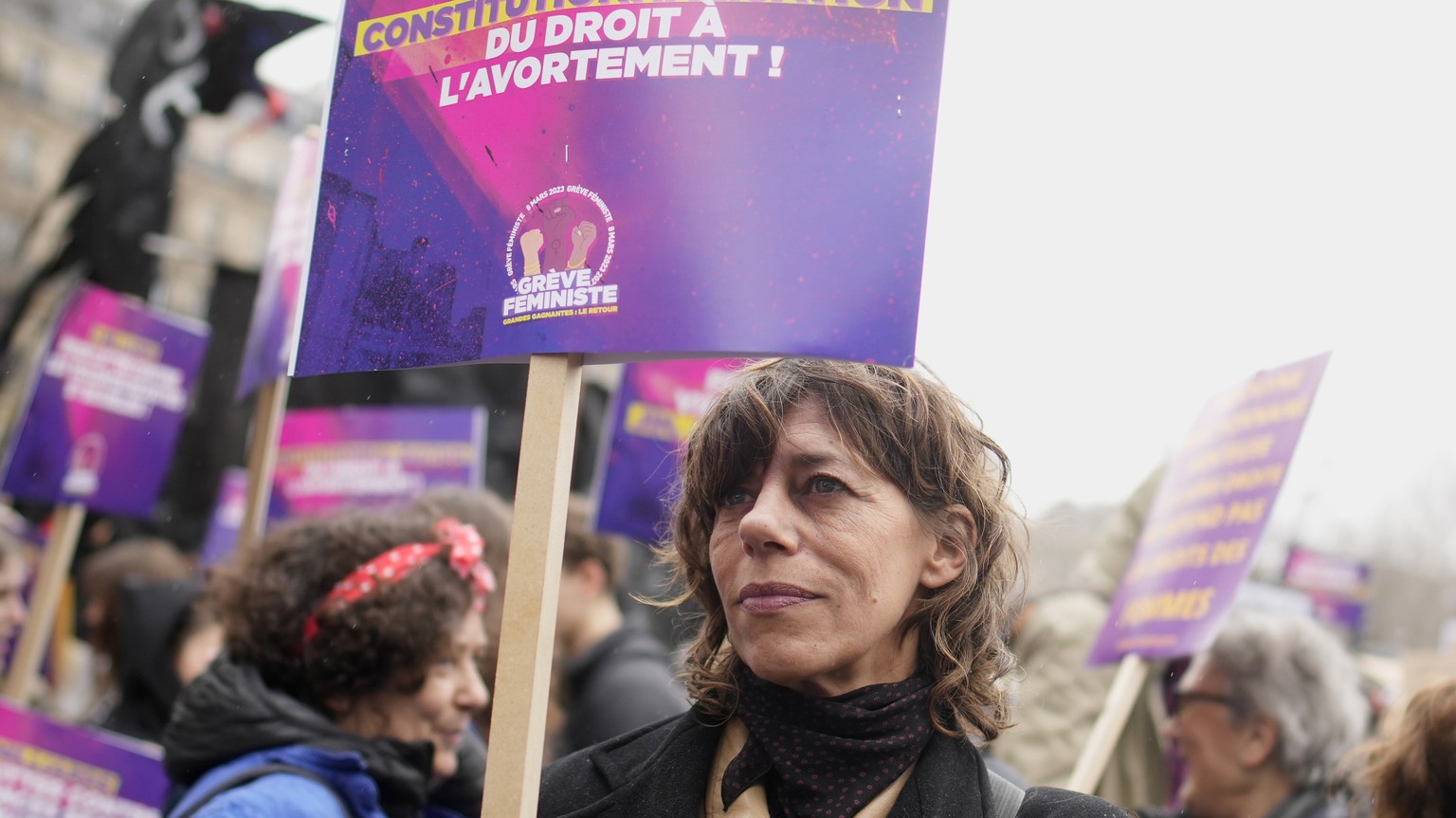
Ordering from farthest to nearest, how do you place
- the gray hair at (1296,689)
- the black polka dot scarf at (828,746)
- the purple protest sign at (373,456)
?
the purple protest sign at (373,456), the gray hair at (1296,689), the black polka dot scarf at (828,746)

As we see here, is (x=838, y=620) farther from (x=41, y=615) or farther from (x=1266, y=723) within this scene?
(x=41, y=615)

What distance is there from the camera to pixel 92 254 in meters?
7.95

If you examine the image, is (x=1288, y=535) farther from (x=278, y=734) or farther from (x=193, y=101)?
(x=278, y=734)

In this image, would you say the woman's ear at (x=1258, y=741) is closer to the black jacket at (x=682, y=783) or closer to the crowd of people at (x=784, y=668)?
the crowd of people at (x=784, y=668)

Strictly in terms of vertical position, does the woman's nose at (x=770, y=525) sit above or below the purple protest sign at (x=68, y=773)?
above

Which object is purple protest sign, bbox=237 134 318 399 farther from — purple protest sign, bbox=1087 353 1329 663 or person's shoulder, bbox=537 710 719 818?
purple protest sign, bbox=1087 353 1329 663

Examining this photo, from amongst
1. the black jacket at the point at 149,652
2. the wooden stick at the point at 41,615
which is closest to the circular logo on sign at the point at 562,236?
the black jacket at the point at 149,652

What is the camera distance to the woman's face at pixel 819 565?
207 cm

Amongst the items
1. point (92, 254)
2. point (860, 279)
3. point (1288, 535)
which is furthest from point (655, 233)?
point (1288, 535)

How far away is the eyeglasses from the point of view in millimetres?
4094

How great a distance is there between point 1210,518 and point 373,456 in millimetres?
3783

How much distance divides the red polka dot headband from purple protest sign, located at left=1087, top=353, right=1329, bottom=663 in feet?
5.55

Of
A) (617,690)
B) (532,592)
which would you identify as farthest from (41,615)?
(532,592)

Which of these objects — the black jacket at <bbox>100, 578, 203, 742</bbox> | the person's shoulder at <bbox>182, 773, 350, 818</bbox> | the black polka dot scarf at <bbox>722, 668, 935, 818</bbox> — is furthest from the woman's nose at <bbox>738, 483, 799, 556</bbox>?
the black jacket at <bbox>100, 578, 203, 742</bbox>
